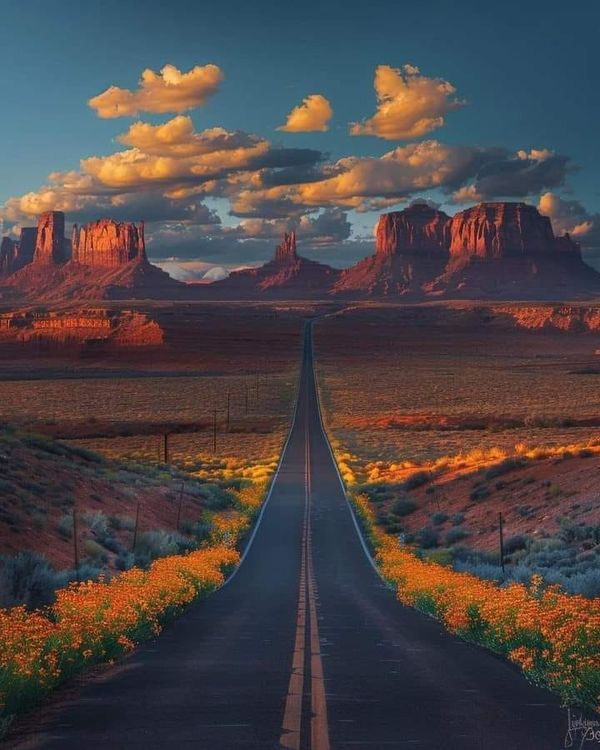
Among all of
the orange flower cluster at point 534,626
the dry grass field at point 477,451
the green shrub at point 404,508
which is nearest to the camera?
the orange flower cluster at point 534,626

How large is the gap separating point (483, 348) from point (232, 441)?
126 metres

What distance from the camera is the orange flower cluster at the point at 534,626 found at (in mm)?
9500

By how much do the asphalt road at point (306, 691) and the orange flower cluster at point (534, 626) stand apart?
25 centimetres

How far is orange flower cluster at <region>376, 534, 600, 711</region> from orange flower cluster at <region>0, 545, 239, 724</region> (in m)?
4.49

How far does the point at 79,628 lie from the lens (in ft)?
38.4

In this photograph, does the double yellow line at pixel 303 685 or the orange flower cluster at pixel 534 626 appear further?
the orange flower cluster at pixel 534 626

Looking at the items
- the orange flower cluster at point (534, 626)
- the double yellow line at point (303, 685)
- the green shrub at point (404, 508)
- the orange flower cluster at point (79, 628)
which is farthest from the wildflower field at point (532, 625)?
the green shrub at point (404, 508)

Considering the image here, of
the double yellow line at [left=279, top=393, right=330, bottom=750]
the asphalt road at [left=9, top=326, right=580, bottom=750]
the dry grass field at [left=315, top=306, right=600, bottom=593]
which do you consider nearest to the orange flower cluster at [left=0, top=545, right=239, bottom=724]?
the asphalt road at [left=9, top=326, right=580, bottom=750]

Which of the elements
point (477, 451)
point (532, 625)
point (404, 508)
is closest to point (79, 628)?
point (532, 625)

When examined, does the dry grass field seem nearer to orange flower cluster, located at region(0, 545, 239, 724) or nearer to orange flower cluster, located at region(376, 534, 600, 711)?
orange flower cluster, located at region(376, 534, 600, 711)

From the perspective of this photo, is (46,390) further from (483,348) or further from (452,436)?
(483,348)

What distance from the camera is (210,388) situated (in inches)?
4783

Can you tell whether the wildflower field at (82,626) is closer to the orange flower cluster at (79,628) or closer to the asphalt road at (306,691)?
the orange flower cluster at (79,628)

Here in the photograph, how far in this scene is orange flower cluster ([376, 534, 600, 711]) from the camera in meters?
9.50
